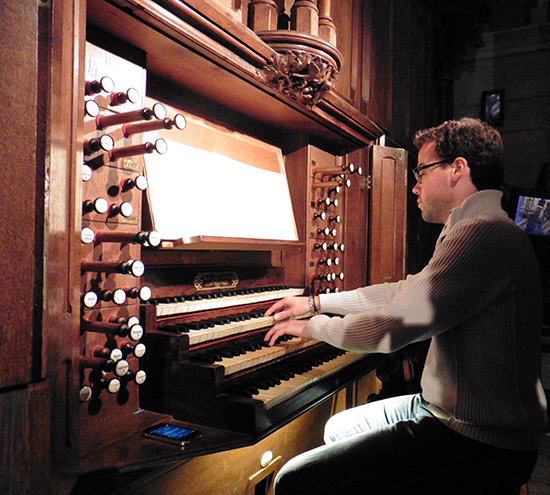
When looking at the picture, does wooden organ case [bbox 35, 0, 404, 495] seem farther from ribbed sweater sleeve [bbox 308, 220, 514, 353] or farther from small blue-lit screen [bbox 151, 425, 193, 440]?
ribbed sweater sleeve [bbox 308, 220, 514, 353]

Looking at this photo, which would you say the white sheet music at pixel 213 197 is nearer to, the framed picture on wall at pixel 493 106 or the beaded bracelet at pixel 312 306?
the beaded bracelet at pixel 312 306

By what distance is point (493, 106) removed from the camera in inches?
251


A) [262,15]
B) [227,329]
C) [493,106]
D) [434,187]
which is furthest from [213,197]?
[493,106]

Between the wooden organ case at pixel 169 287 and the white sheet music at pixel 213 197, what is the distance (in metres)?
Result: 0.02

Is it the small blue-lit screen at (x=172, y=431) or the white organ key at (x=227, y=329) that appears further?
the white organ key at (x=227, y=329)

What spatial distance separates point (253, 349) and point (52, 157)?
3.76 ft

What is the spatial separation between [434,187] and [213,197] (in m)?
1.02

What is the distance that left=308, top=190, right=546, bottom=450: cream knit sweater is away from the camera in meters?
1.48

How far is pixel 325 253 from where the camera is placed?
3.25m

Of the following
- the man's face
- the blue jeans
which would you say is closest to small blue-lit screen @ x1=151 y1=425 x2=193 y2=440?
the blue jeans

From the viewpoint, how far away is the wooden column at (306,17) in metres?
2.36

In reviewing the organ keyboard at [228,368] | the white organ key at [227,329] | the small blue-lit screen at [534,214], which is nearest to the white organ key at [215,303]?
the organ keyboard at [228,368]

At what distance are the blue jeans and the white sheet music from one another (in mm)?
1028

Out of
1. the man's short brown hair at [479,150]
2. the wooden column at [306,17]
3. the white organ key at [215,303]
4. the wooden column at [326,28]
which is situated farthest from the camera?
the wooden column at [326,28]
